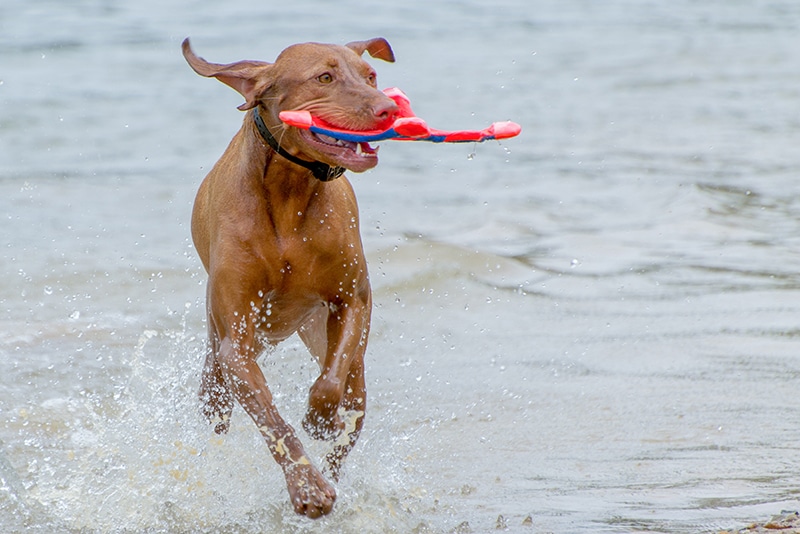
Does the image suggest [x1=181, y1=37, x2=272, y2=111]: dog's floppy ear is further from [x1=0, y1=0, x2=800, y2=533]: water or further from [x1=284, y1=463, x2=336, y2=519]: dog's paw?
[x1=0, y1=0, x2=800, y2=533]: water

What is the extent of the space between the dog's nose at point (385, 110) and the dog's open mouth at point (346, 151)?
11 centimetres

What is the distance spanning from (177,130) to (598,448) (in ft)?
27.2

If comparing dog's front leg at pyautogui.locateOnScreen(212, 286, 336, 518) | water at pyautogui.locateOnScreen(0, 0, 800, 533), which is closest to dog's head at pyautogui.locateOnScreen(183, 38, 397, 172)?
dog's front leg at pyautogui.locateOnScreen(212, 286, 336, 518)

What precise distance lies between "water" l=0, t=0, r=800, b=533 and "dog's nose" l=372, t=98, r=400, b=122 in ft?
4.98

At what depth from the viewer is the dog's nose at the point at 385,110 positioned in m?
3.75

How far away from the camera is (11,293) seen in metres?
7.90

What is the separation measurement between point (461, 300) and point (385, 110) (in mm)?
4269

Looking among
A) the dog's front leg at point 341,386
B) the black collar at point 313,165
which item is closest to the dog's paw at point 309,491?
the dog's front leg at point 341,386

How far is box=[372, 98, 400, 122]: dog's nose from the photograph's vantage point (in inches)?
147

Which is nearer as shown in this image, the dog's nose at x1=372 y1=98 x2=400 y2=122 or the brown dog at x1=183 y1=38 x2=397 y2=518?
the dog's nose at x1=372 y1=98 x2=400 y2=122

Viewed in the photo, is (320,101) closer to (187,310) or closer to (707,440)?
(707,440)

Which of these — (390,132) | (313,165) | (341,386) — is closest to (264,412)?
(341,386)

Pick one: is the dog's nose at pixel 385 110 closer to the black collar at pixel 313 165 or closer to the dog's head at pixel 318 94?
the dog's head at pixel 318 94

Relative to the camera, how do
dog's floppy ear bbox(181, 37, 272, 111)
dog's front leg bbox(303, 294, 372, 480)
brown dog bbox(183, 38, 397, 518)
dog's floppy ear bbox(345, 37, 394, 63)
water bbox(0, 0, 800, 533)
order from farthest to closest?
water bbox(0, 0, 800, 533), dog's floppy ear bbox(345, 37, 394, 63), dog's front leg bbox(303, 294, 372, 480), dog's floppy ear bbox(181, 37, 272, 111), brown dog bbox(183, 38, 397, 518)
